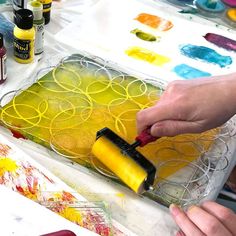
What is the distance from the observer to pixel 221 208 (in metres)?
0.76

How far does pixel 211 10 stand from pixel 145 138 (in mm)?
624

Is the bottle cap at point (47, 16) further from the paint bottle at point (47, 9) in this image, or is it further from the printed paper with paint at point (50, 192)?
the printed paper with paint at point (50, 192)

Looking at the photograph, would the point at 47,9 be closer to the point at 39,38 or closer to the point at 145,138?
the point at 39,38

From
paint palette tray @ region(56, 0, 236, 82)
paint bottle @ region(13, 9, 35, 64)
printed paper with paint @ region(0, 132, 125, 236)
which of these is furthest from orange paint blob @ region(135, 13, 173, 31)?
printed paper with paint @ region(0, 132, 125, 236)

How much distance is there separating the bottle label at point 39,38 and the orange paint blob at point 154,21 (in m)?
0.30

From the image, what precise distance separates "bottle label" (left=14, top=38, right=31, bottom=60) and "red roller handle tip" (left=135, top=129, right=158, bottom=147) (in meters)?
0.34

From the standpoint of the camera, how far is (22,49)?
3.36 ft

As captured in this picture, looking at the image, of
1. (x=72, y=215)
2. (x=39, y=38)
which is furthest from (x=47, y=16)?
(x=72, y=215)

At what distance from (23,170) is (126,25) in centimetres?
57

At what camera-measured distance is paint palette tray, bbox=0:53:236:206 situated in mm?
834

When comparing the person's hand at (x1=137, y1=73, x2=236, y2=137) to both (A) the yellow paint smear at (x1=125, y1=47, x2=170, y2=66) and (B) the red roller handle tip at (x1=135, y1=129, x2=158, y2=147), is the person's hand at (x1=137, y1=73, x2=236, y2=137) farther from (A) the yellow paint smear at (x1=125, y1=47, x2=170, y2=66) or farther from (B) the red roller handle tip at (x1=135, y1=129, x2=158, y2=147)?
(A) the yellow paint smear at (x1=125, y1=47, x2=170, y2=66)

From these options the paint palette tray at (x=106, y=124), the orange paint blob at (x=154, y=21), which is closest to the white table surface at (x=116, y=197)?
the paint palette tray at (x=106, y=124)

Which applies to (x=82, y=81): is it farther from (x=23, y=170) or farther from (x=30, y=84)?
(x=23, y=170)

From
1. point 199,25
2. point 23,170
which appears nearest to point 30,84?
point 23,170
